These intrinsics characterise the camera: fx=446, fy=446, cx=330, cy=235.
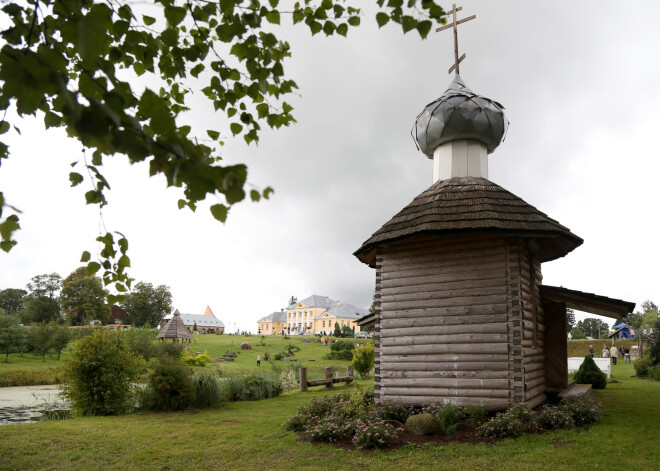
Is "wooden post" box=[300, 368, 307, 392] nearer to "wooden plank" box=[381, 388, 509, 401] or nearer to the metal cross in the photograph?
"wooden plank" box=[381, 388, 509, 401]

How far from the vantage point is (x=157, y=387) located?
13.7 meters

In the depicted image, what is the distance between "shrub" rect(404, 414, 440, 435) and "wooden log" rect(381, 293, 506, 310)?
8.28 feet

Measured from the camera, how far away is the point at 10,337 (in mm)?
34250

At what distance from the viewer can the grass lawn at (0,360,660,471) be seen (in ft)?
23.7

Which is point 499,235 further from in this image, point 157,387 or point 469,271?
point 157,387

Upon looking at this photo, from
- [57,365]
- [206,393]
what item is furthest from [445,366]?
[57,365]

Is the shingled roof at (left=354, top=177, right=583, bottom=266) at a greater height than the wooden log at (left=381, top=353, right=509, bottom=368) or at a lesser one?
greater

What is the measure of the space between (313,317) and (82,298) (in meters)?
66.4

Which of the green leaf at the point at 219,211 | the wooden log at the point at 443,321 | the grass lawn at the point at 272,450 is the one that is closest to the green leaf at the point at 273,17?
the green leaf at the point at 219,211

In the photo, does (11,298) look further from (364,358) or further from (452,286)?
(452,286)

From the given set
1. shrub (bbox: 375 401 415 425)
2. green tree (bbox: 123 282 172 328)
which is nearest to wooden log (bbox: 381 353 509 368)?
shrub (bbox: 375 401 415 425)

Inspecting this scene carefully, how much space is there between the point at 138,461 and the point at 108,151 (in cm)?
764

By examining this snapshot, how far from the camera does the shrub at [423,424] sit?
905 cm

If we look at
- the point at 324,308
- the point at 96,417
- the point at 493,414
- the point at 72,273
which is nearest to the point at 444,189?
the point at 493,414
